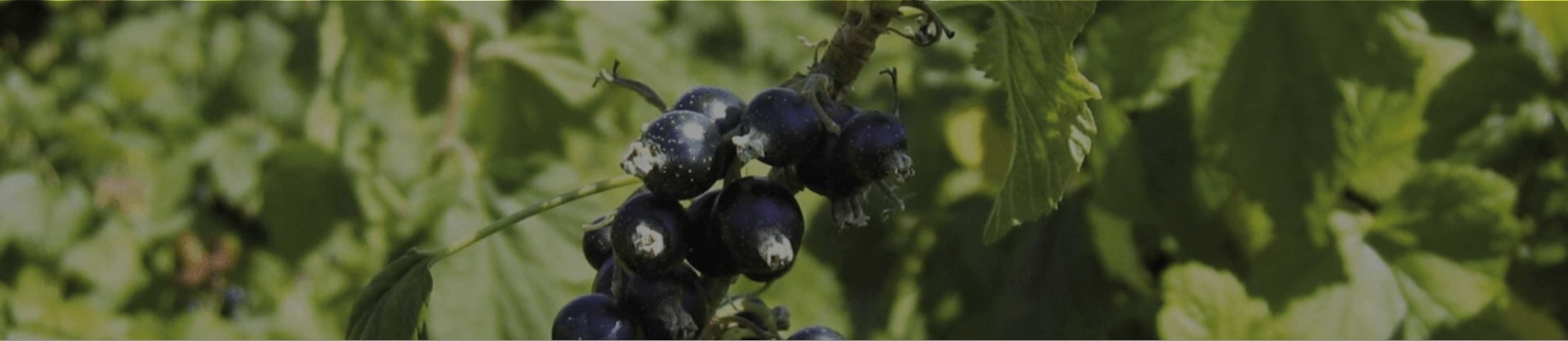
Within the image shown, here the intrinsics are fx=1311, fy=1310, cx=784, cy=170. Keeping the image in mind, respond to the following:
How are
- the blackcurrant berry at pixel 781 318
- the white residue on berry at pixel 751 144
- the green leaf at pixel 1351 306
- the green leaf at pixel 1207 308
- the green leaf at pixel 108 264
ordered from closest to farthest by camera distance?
the white residue on berry at pixel 751 144
the blackcurrant berry at pixel 781 318
the green leaf at pixel 1207 308
the green leaf at pixel 1351 306
the green leaf at pixel 108 264

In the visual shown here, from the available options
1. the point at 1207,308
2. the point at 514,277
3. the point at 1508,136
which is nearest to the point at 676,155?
the point at 1207,308

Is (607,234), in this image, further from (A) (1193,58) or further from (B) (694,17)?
(B) (694,17)

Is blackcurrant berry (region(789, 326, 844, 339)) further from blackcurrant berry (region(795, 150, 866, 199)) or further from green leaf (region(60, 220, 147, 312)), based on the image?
green leaf (region(60, 220, 147, 312))

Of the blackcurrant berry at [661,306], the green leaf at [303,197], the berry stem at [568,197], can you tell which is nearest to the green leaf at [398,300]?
the berry stem at [568,197]

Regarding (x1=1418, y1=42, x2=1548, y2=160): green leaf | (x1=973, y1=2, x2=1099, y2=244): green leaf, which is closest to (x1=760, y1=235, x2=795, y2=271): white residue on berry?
(x1=973, y1=2, x2=1099, y2=244): green leaf

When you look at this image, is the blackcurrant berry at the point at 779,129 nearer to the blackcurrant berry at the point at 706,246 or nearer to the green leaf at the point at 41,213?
the blackcurrant berry at the point at 706,246

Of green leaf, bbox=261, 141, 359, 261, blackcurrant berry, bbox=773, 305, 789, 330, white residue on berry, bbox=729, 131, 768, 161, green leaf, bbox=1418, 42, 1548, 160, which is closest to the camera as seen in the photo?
white residue on berry, bbox=729, 131, 768, 161

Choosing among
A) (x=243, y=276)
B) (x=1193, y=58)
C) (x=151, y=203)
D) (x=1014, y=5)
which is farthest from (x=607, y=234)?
(x=243, y=276)
